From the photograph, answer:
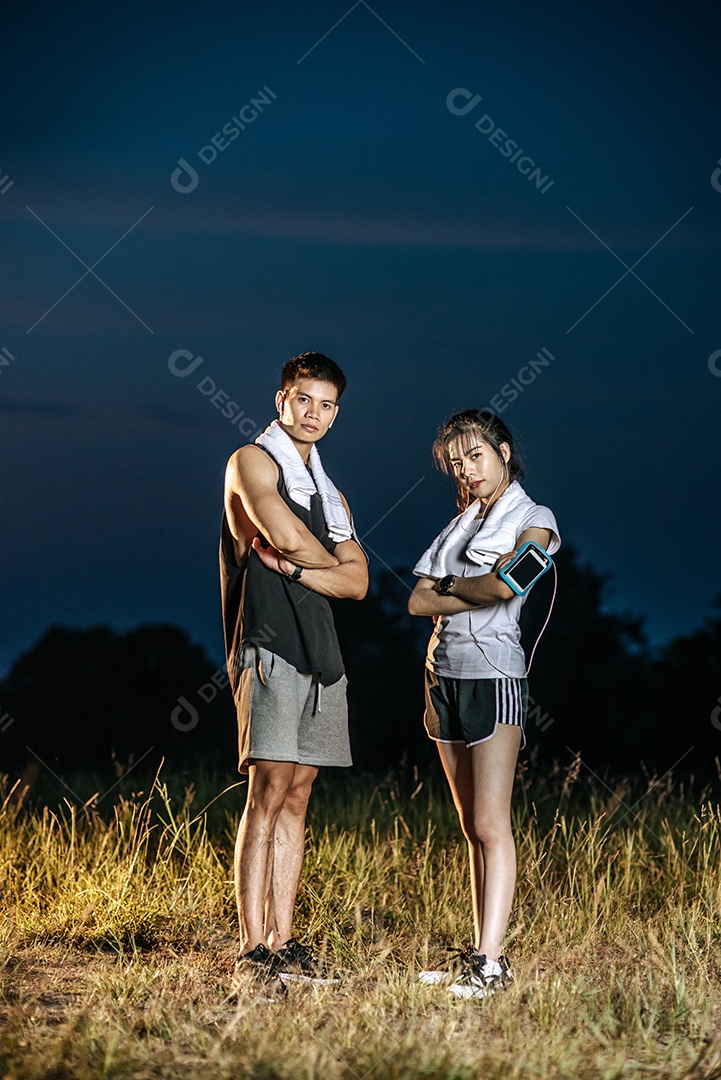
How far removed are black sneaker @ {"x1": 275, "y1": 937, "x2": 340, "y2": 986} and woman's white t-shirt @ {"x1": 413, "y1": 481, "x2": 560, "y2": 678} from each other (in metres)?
1.10

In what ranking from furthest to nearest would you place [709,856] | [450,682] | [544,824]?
[544,824] < [709,856] < [450,682]

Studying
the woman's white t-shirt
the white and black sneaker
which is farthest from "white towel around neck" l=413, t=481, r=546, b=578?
the white and black sneaker

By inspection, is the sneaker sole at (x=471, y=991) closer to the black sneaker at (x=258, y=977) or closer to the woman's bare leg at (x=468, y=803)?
the woman's bare leg at (x=468, y=803)

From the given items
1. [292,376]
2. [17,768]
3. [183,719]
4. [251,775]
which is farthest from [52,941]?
[183,719]

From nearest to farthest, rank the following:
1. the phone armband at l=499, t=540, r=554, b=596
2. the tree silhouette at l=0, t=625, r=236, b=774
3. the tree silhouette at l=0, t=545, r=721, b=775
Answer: the phone armband at l=499, t=540, r=554, b=596, the tree silhouette at l=0, t=545, r=721, b=775, the tree silhouette at l=0, t=625, r=236, b=774

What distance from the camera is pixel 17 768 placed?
12234 millimetres

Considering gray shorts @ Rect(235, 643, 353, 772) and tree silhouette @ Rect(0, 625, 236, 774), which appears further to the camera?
tree silhouette @ Rect(0, 625, 236, 774)

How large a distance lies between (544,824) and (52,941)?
3.70 m

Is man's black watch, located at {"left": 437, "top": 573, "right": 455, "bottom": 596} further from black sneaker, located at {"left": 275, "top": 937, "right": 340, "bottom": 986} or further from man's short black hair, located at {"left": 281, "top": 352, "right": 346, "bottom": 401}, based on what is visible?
black sneaker, located at {"left": 275, "top": 937, "right": 340, "bottom": 986}

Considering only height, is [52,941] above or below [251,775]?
below

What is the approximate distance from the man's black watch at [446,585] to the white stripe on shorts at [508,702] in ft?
1.22

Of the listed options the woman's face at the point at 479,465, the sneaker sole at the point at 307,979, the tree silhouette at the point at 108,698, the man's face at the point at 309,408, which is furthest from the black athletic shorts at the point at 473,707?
the tree silhouette at the point at 108,698

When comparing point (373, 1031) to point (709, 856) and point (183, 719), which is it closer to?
point (709, 856)

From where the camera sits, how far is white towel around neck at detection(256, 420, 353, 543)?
14.2 feet
